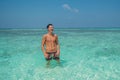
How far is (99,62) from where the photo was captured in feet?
22.2

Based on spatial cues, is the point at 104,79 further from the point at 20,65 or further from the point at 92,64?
the point at 20,65

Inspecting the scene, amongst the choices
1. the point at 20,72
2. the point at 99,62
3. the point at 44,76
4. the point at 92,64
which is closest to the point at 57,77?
the point at 44,76

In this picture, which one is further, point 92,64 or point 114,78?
point 92,64

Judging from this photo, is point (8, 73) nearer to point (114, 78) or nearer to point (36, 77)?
point (36, 77)

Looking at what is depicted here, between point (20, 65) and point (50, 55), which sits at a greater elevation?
point (50, 55)

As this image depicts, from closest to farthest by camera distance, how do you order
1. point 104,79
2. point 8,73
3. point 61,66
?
point 104,79 → point 8,73 → point 61,66

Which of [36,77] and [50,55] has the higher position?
[50,55]

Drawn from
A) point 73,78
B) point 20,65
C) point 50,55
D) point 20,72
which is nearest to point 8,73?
point 20,72

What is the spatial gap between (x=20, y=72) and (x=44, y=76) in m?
0.90

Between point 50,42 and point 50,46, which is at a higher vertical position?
point 50,42

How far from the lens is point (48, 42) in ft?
18.4

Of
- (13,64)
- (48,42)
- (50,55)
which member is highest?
(48,42)

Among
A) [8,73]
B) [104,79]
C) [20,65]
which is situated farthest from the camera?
[20,65]

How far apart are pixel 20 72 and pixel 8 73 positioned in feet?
1.17
